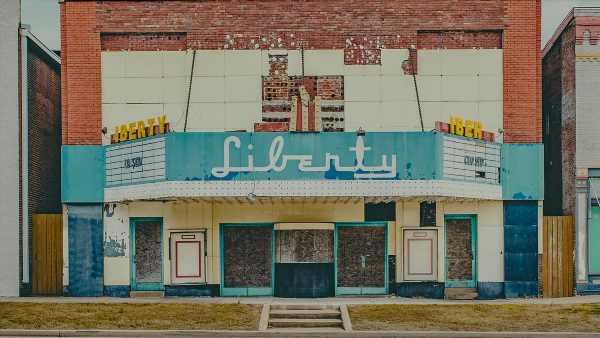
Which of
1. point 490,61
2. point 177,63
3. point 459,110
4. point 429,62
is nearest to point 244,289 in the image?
point 177,63

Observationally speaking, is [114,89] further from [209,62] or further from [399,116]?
[399,116]

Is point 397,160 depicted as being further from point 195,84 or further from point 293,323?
point 195,84

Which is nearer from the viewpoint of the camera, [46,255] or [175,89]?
[175,89]

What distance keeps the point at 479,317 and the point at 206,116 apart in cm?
1019

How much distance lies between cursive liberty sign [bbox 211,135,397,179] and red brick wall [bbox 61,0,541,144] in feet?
13.5

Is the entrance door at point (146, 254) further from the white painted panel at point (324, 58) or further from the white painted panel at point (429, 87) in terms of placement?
the white painted panel at point (429, 87)

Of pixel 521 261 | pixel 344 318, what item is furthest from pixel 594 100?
pixel 344 318

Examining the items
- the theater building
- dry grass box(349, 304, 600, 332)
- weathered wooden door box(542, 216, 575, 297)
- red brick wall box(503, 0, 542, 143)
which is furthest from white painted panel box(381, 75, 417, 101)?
dry grass box(349, 304, 600, 332)

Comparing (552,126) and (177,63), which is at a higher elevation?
(177,63)

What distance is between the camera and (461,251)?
1046 inches

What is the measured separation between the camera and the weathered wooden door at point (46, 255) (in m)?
26.8

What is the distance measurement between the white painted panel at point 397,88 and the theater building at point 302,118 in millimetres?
43

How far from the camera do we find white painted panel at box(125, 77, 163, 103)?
1040 inches

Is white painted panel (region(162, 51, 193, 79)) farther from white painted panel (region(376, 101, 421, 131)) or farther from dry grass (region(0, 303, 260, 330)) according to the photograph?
dry grass (region(0, 303, 260, 330))
